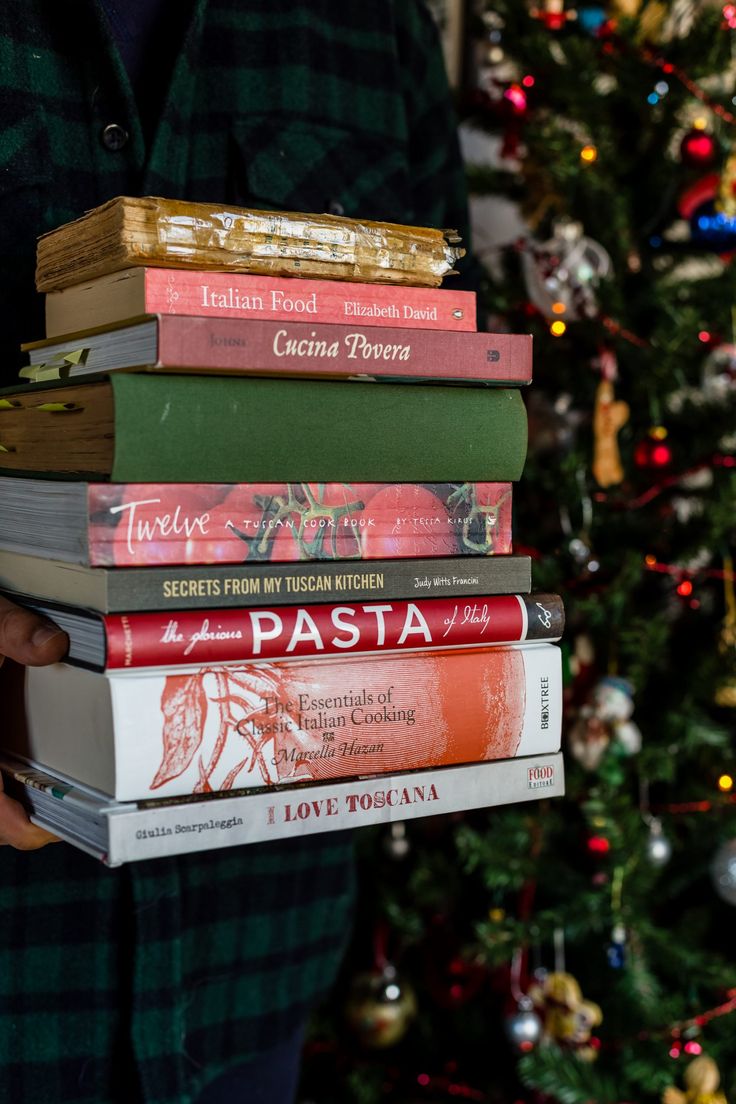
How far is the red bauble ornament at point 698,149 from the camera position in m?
1.23

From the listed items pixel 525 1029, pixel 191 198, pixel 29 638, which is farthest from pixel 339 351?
pixel 525 1029

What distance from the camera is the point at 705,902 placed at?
4.78 ft

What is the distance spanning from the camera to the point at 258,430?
601 millimetres

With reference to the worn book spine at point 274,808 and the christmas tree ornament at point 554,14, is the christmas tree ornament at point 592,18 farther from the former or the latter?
the worn book spine at point 274,808

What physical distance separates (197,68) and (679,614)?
2.93ft

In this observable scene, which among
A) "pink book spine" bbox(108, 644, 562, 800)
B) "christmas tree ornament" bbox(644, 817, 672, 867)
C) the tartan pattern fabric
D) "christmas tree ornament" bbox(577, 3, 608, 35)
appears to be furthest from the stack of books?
"christmas tree ornament" bbox(577, 3, 608, 35)

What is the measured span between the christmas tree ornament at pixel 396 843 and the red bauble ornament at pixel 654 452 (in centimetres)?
60

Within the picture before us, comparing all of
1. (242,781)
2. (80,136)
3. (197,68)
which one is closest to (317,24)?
(197,68)

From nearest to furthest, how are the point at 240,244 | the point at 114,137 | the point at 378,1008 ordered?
the point at 240,244 → the point at 114,137 → the point at 378,1008

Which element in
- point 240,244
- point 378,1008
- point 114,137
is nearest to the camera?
point 240,244

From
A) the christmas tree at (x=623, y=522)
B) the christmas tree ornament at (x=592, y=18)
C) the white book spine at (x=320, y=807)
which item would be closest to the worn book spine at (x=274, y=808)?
the white book spine at (x=320, y=807)

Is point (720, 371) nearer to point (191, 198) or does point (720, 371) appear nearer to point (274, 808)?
point (191, 198)

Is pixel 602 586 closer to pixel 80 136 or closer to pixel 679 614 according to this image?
pixel 679 614

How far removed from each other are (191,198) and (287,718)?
1.56ft
